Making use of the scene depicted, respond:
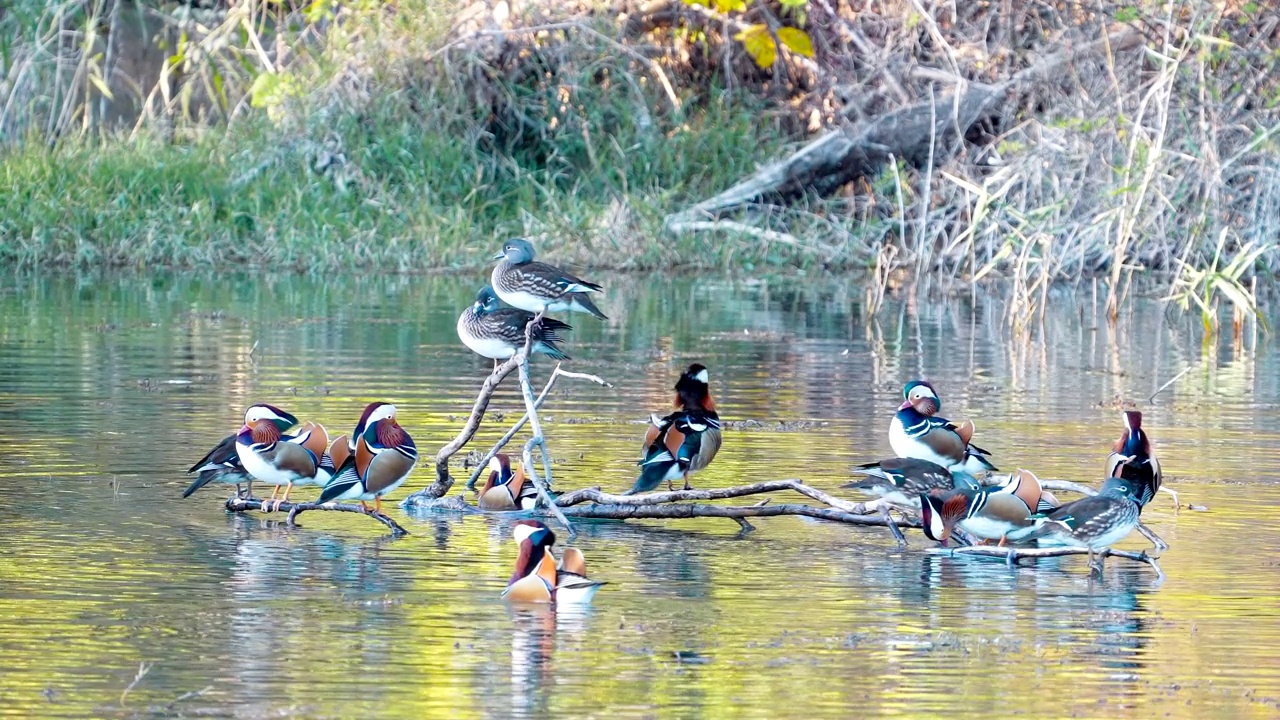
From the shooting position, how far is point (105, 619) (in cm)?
707

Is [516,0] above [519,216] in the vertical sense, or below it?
above

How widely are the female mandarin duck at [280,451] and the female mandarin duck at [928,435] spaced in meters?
2.55

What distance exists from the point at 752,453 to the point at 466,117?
15.2 m

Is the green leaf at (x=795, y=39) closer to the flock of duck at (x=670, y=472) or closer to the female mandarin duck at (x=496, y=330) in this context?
the flock of duck at (x=670, y=472)

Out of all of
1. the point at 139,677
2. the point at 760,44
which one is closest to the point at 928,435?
the point at 139,677

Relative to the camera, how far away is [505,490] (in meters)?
9.59

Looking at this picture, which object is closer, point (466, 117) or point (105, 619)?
point (105, 619)

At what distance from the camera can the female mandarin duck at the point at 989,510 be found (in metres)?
8.52

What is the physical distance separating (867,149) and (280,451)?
15845mm

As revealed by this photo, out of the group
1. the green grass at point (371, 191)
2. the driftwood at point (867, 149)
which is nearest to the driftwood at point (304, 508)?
the green grass at point (371, 191)

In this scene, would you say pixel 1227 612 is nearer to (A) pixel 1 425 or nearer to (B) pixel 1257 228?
(A) pixel 1 425

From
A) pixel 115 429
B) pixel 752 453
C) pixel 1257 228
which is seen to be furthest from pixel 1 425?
pixel 1257 228

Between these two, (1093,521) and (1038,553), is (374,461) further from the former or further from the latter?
(1093,521)

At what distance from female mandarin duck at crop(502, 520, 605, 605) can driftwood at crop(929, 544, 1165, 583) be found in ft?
5.78
